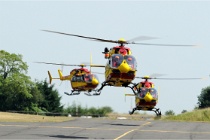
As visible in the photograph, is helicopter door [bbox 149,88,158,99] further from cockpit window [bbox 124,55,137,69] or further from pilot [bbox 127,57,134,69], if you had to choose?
pilot [bbox 127,57,134,69]

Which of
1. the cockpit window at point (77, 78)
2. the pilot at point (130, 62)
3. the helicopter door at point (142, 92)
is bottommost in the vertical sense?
the helicopter door at point (142, 92)

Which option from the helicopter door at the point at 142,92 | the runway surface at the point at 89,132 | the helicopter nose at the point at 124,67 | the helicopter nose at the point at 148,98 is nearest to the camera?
the runway surface at the point at 89,132

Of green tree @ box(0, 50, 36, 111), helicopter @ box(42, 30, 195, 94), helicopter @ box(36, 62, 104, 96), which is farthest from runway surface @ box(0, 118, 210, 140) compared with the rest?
green tree @ box(0, 50, 36, 111)

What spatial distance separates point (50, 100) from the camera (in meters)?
114

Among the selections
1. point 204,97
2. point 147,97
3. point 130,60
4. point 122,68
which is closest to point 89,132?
point 122,68

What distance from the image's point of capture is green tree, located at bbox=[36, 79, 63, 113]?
112m

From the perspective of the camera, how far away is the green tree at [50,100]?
112m

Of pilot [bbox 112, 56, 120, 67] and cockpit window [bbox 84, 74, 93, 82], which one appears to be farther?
cockpit window [bbox 84, 74, 93, 82]

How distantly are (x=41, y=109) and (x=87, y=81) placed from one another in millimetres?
41374

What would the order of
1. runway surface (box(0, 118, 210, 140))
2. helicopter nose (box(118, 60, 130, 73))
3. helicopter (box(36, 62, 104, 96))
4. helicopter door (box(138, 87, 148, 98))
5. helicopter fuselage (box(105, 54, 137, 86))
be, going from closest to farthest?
1. runway surface (box(0, 118, 210, 140))
2. helicopter nose (box(118, 60, 130, 73))
3. helicopter fuselage (box(105, 54, 137, 86))
4. helicopter door (box(138, 87, 148, 98))
5. helicopter (box(36, 62, 104, 96))

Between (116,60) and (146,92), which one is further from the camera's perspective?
(146,92)

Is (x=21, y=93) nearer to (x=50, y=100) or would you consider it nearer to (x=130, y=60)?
(x=50, y=100)

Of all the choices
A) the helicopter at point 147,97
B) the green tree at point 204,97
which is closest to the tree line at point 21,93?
the green tree at point 204,97

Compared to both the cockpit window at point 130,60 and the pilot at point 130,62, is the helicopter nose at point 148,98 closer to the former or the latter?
the cockpit window at point 130,60
